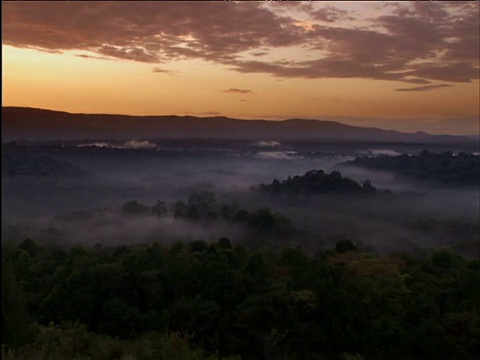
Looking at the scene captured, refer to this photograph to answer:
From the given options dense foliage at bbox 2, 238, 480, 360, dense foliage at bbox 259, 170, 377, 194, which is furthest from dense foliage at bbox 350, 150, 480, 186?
dense foliage at bbox 2, 238, 480, 360

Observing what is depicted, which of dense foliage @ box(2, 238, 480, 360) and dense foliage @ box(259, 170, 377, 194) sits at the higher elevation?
dense foliage @ box(2, 238, 480, 360)

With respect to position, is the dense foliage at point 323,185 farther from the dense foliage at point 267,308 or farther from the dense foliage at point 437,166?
the dense foliage at point 267,308

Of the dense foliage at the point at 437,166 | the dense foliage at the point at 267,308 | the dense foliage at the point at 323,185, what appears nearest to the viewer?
the dense foliage at the point at 267,308

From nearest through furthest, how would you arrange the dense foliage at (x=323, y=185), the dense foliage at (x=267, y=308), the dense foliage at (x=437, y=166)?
1. the dense foliage at (x=267, y=308)
2. the dense foliage at (x=323, y=185)
3. the dense foliage at (x=437, y=166)

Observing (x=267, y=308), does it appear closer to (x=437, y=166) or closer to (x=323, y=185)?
(x=323, y=185)

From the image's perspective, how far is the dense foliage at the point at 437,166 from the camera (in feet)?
534

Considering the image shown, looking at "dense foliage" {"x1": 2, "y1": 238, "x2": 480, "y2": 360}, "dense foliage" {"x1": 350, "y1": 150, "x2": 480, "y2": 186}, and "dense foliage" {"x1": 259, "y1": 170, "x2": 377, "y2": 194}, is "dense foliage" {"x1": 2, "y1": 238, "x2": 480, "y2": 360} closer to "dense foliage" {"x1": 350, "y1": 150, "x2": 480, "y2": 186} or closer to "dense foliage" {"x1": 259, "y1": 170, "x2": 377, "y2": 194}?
"dense foliage" {"x1": 259, "y1": 170, "x2": 377, "y2": 194}

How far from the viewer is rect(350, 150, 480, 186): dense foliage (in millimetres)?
162625

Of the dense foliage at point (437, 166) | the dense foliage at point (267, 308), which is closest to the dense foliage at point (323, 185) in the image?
the dense foliage at point (437, 166)

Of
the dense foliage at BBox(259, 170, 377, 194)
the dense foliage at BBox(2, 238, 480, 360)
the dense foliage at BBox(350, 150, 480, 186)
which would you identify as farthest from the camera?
the dense foliage at BBox(350, 150, 480, 186)

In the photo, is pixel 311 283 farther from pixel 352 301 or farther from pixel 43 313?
pixel 43 313

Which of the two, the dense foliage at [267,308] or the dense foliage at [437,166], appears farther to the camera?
the dense foliage at [437,166]

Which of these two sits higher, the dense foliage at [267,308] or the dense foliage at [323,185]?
the dense foliage at [267,308]

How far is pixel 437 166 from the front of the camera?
6939 inches
